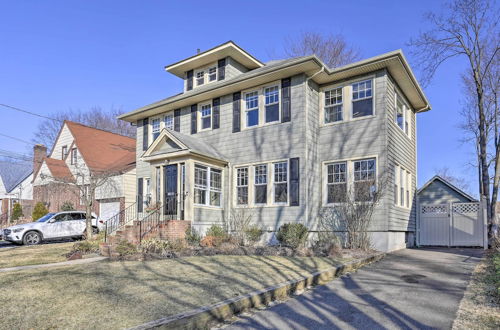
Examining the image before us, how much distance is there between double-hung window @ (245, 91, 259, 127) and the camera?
14.7 meters

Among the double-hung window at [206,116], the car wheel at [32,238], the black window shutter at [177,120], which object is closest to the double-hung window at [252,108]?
the double-hung window at [206,116]

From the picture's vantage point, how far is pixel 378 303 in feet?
20.5

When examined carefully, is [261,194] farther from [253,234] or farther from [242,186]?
[253,234]

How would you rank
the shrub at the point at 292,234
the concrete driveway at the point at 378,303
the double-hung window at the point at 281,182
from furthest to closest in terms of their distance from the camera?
1. the double-hung window at the point at 281,182
2. the shrub at the point at 292,234
3. the concrete driveway at the point at 378,303

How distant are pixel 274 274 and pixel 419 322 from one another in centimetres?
326

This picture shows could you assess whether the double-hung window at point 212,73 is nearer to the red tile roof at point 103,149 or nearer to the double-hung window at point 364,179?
the double-hung window at point 364,179

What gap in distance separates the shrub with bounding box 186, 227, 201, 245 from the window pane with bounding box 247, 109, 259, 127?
15.0 feet

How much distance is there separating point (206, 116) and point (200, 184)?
3.38 metres

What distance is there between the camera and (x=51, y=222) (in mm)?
17219

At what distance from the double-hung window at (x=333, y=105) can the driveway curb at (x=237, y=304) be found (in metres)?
6.59

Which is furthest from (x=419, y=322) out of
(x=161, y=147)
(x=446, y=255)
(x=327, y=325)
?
(x=161, y=147)

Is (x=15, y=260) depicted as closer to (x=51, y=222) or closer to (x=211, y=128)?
(x=51, y=222)

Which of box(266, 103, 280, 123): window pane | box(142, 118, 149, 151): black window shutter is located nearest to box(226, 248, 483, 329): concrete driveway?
box(266, 103, 280, 123): window pane

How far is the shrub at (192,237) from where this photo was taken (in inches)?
506
